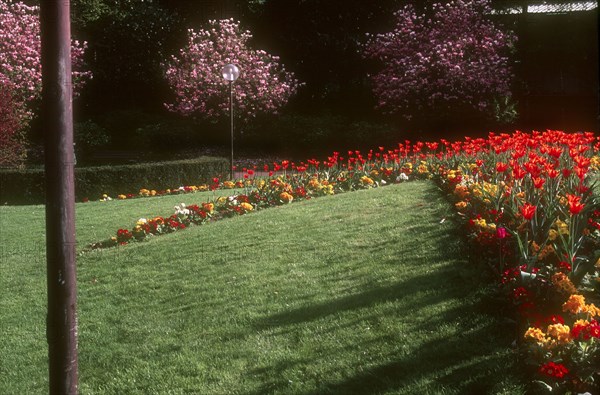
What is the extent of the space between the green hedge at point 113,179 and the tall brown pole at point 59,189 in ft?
41.5

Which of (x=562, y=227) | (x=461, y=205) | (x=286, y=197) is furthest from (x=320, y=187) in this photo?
(x=562, y=227)

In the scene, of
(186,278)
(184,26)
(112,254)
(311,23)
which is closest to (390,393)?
(186,278)

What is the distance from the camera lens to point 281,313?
5.44 metres

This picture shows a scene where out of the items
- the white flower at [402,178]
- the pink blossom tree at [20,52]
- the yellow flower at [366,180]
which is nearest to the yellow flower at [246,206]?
the yellow flower at [366,180]

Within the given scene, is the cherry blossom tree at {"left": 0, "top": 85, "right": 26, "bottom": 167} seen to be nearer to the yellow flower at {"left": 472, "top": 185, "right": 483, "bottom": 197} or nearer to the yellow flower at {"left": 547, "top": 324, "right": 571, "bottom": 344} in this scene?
the yellow flower at {"left": 472, "top": 185, "right": 483, "bottom": 197}

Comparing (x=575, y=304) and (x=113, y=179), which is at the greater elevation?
(x=575, y=304)

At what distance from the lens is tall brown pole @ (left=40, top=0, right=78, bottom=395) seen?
10.0 feet

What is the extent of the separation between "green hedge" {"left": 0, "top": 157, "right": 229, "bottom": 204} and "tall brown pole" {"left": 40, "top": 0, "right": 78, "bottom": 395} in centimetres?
1266

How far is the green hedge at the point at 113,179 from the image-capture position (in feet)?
50.1

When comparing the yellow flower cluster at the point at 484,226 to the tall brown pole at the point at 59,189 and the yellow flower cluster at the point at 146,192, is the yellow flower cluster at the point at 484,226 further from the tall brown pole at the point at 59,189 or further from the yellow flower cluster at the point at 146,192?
the yellow flower cluster at the point at 146,192

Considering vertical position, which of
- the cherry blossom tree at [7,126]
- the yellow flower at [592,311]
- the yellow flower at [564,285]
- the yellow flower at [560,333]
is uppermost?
the cherry blossom tree at [7,126]

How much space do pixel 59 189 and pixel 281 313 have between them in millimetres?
2710

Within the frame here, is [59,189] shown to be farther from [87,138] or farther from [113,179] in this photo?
[87,138]

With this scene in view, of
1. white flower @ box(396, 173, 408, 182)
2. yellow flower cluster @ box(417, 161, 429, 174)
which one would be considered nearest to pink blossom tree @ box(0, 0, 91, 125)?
white flower @ box(396, 173, 408, 182)
